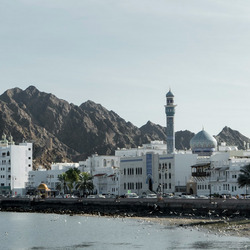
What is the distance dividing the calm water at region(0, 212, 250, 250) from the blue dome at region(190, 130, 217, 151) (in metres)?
64.0

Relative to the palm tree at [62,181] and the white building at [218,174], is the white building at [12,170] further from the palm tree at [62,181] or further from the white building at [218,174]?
the white building at [218,174]

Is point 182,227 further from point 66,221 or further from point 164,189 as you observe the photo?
point 164,189

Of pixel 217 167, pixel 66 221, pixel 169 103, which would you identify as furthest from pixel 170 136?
pixel 66 221

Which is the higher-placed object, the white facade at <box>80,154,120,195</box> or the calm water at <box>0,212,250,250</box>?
the white facade at <box>80,154,120,195</box>

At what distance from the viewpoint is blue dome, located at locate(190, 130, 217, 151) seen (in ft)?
543

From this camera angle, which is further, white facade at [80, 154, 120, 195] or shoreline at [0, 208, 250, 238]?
white facade at [80, 154, 120, 195]

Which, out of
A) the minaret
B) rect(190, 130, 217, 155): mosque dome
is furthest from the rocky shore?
rect(190, 130, 217, 155): mosque dome

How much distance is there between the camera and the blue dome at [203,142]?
16550 cm

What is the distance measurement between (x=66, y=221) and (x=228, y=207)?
25245mm

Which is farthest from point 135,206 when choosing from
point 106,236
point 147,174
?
point 106,236

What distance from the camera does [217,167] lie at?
141 m

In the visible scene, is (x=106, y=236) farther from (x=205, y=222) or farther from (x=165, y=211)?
(x=165, y=211)

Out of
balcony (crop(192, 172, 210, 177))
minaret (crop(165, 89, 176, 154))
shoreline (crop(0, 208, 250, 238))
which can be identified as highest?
minaret (crop(165, 89, 176, 154))

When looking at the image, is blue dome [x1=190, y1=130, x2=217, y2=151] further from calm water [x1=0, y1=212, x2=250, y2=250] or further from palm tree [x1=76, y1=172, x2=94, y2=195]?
calm water [x1=0, y1=212, x2=250, y2=250]
